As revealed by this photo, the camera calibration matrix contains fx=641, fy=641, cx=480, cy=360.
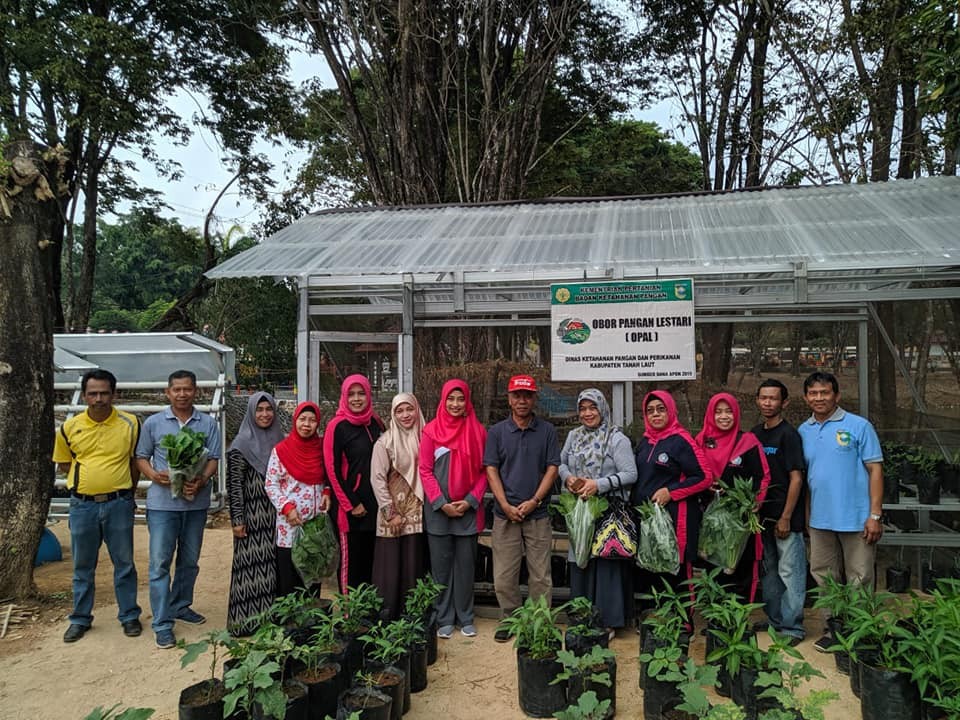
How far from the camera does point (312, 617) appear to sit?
3451mm

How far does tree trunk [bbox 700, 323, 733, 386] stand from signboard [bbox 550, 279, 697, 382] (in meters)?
0.92

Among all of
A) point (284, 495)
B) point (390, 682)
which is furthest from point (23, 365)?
point (390, 682)

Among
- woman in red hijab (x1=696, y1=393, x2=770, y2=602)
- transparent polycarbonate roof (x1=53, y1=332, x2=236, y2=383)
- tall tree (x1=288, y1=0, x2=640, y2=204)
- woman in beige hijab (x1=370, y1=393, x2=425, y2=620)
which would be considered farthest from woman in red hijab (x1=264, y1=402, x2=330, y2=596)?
tall tree (x1=288, y1=0, x2=640, y2=204)

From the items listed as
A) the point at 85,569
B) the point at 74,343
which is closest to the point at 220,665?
the point at 85,569

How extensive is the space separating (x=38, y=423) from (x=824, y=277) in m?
5.78

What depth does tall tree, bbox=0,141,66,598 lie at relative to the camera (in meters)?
4.52

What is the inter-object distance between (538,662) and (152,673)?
2.24 metres

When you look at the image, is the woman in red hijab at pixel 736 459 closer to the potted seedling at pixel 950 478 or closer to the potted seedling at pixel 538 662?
the potted seedling at pixel 538 662

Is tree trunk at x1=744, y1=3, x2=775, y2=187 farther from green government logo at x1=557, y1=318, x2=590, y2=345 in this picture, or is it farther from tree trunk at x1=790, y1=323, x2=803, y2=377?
green government logo at x1=557, y1=318, x2=590, y2=345

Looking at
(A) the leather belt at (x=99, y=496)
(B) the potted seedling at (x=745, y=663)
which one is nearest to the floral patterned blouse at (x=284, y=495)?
(A) the leather belt at (x=99, y=496)

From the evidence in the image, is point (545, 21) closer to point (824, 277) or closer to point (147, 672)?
point (824, 277)

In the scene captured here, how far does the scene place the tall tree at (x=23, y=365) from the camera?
14.8ft

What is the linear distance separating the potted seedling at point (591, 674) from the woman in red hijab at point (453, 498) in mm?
1137

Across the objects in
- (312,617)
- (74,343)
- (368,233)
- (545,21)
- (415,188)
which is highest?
(545,21)
